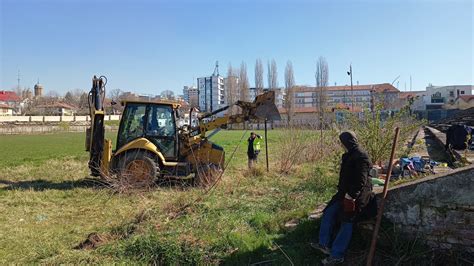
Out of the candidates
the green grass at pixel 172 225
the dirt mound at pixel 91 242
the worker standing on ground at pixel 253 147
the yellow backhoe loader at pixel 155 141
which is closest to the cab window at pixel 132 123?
the yellow backhoe loader at pixel 155 141

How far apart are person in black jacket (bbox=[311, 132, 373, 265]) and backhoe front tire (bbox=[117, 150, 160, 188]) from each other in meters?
6.56

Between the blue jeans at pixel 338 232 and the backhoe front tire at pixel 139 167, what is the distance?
651 cm

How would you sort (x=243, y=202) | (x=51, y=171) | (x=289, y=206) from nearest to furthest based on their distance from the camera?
(x=289, y=206), (x=243, y=202), (x=51, y=171)

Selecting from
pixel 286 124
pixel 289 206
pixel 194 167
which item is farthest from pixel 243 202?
pixel 286 124

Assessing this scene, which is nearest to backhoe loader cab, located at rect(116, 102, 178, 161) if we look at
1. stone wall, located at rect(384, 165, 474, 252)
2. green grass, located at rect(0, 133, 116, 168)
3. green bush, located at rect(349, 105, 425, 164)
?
green bush, located at rect(349, 105, 425, 164)

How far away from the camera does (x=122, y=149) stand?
35.7ft

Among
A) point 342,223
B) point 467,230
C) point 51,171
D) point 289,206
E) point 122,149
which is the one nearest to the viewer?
point 467,230

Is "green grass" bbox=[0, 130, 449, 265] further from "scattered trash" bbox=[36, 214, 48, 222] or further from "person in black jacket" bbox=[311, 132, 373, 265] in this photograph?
"person in black jacket" bbox=[311, 132, 373, 265]

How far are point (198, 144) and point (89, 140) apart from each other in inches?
125

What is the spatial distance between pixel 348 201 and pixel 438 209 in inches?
38.6

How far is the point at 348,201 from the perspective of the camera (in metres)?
4.72

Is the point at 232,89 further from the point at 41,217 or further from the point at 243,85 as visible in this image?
the point at 41,217

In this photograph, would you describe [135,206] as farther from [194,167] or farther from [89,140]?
[89,140]

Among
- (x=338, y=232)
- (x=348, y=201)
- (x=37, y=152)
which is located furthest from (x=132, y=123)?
(x=37, y=152)
